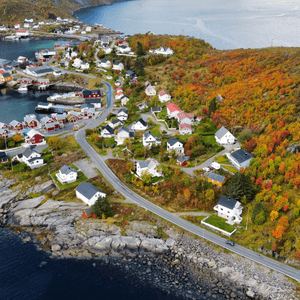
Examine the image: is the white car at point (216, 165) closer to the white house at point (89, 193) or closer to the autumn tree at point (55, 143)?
the white house at point (89, 193)

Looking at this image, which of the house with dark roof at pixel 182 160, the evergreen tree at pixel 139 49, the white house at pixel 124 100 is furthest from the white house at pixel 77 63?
the house with dark roof at pixel 182 160

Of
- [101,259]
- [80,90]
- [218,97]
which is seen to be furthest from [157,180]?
[80,90]

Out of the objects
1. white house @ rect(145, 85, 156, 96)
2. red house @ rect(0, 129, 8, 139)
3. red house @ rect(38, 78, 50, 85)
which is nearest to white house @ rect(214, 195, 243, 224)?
red house @ rect(0, 129, 8, 139)

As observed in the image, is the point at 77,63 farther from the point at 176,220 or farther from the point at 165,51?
the point at 176,220

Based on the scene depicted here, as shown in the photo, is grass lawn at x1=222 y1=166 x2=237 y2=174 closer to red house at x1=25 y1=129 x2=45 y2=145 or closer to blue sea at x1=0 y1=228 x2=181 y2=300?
blue sea at x1=0 y1=228 x2=181 y2=300

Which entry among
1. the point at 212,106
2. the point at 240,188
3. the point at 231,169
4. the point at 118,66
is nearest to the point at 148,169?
the point at 231,169

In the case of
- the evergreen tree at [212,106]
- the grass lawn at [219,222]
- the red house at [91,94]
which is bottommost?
the grass lawn at [219,222]

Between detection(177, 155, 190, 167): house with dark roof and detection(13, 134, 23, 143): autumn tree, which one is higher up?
detection(177, 155, 190, 167): house with dark roof
